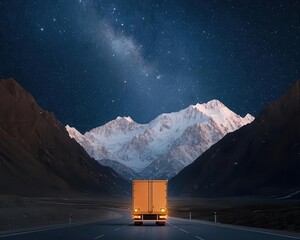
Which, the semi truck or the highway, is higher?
the semi truck

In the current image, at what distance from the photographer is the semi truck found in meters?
40.1

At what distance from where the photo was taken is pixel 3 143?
7869 inches

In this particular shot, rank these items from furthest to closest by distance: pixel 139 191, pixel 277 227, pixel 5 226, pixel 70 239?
pixel 139 191 < pixel 277 227 < pixel 5 226 < pixel 70 239

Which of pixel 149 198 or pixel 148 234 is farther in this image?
pixel 149 198

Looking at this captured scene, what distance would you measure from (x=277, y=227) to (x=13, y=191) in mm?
154662

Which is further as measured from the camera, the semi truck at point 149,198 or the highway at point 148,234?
the semi truck at point 149,198

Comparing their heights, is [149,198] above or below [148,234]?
above

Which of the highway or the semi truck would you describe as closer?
the highway

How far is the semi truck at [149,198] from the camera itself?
1577 inches

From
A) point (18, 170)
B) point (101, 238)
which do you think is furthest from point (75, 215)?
point (18, 170)

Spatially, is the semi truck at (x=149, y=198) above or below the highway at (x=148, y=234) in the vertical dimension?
above

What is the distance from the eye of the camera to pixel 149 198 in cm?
4025

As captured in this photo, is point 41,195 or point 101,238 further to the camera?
point 41,195

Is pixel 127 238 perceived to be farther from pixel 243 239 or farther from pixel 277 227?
pixel 277 227
